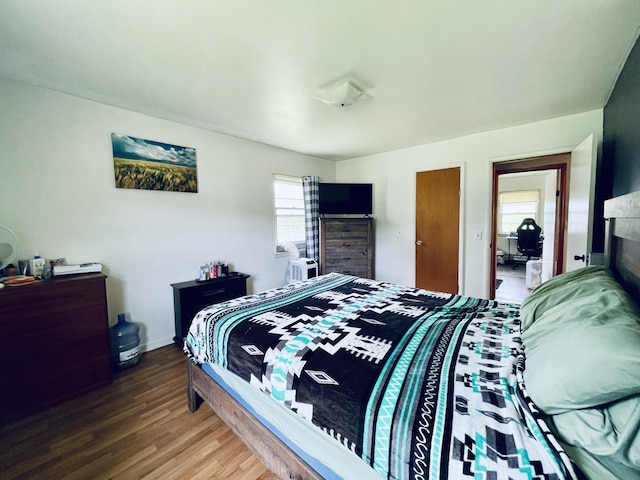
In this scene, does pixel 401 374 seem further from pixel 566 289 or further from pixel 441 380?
pixel 566 289

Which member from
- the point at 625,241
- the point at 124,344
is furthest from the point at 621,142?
the point at 124,344

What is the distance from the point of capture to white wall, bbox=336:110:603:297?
287 cm

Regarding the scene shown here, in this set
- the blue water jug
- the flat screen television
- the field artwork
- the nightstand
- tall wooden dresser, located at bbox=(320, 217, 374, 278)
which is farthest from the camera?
the flat screen television

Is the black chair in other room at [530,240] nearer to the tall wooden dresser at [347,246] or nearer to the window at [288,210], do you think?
the tall wooden dresser at [347,246]

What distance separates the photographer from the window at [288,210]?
13.1ft

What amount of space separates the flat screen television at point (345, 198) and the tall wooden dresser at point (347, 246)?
20 cm

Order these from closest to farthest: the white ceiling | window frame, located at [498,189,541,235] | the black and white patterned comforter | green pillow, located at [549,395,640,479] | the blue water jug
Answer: green pillow, located at [549,395,640,479] → the black and white patterned comforter → the white ceiling → the blue water jug → window frame, located at [498,189,541,235]

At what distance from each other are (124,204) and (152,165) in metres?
0.49

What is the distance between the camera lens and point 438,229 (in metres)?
3.79

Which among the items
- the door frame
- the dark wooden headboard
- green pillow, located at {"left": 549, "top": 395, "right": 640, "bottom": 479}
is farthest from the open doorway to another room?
green pillow, located at {"left": 549, "top": 395, "right": 640, "bottom": 479}

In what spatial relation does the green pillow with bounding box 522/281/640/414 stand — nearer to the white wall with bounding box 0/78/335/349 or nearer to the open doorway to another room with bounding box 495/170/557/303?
the white wall with bounding box 0/78/335/349

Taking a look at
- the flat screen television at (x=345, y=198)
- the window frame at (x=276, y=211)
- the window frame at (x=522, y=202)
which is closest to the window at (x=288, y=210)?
the window frame at (x=276, y=211)

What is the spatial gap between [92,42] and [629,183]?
3642mm

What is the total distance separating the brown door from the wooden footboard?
3268 millimetres
